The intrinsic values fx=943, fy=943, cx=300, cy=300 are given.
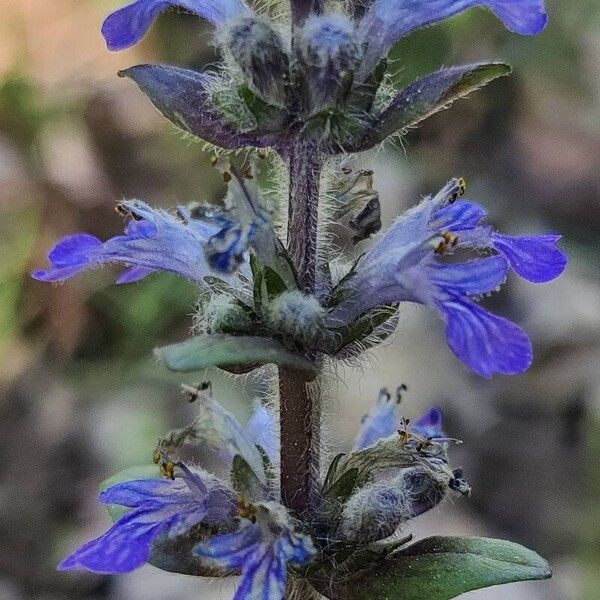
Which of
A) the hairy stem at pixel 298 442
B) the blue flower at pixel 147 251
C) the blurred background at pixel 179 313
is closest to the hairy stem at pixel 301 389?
the hairy stem at pixel 298 442

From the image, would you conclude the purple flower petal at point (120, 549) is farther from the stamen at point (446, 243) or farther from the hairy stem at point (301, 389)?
the stamen at point (446, 243)

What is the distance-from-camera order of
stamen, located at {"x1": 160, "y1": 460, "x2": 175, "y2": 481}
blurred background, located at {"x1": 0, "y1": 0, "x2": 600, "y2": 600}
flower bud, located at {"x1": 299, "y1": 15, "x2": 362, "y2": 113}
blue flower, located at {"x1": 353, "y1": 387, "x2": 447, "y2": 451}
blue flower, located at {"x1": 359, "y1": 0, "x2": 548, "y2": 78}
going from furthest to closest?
blurred background, located at {"x1": 0, "y1": 0, "x2": 600, "y2": 600}, blue flower, located at {"x1": 353, "y1": 387, "x2": 447, "y2": 451}, stamen, located at {"x1": 160, "y1": 460, "x2": 175, "y2": 481}, blue flower, located at {"x1": 359, "y1": 0, "x2": 548, "y2": 78}, flower bud, located at {"x1": 299, "y1": 15, "x2": 362, "y2": 113}

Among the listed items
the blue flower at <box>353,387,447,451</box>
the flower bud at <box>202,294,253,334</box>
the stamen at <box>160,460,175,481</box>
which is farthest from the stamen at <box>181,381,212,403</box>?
the blue flower at <box>353,387,447,451</box>

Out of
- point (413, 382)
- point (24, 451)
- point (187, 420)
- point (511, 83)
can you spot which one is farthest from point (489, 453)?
point (511, 83)

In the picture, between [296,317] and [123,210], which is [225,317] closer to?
[296,317]

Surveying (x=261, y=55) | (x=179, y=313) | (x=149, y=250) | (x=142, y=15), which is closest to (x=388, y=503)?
(x=149, y=250)

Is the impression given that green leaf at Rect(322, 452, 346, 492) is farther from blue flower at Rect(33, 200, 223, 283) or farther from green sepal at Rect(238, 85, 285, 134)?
green sepal at Rect(238, 85, 285, 134)

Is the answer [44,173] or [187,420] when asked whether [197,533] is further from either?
[44,173]
